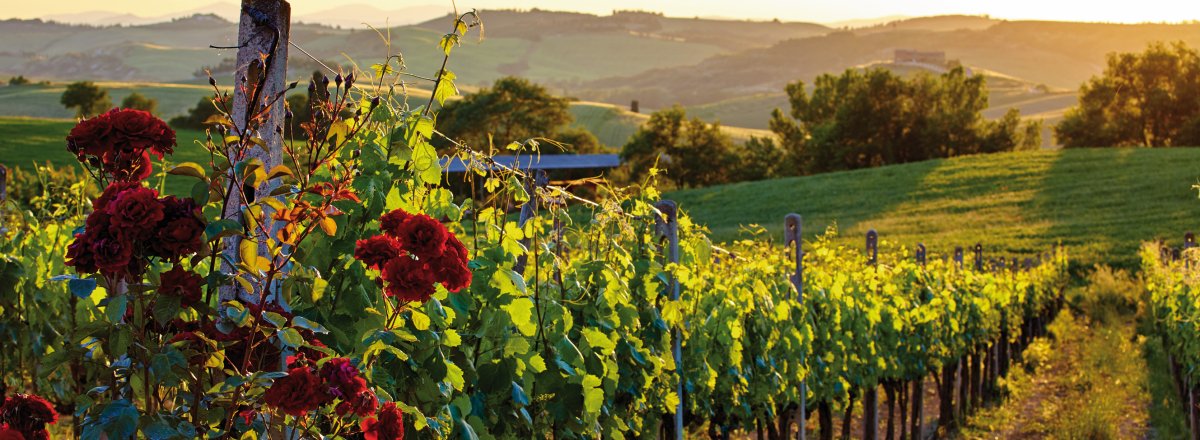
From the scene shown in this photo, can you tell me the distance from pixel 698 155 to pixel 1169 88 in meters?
23.3

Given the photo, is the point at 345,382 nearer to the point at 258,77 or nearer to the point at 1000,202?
the point at 258,77

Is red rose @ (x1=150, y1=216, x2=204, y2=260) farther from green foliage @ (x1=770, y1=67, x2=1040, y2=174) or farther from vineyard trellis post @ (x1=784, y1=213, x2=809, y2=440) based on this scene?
green foliage @ (x1=770, y1=67, x2=1040, y2=174)

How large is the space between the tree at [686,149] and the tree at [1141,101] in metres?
17.7

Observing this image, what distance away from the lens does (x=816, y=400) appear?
Answer: 735 centimetres

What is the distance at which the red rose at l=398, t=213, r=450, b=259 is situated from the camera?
2.26 m

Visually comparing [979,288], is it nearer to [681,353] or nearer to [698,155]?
[681,353]

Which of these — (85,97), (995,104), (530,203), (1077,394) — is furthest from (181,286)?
(995,104)

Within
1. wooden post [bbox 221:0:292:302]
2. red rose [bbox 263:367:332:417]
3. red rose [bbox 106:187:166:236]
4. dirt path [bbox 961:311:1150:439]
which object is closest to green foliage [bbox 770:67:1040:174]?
dirt path [bbox 961:311:1150:439]

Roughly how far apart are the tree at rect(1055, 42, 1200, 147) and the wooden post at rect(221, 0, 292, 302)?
5555 cm

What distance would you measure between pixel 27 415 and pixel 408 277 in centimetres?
80

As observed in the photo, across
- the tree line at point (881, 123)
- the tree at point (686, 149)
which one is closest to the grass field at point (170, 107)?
the tree line at point (881, 123)

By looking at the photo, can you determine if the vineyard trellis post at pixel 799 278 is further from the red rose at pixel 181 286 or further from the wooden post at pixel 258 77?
the red rose at pixel 181 286

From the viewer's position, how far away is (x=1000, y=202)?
3856 cm

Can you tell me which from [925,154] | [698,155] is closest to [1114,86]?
[925,154]
